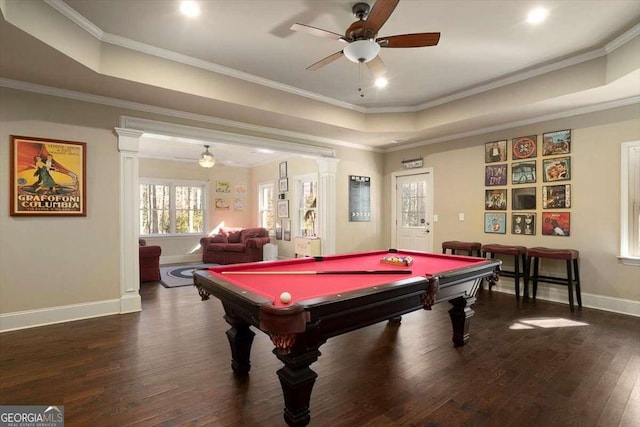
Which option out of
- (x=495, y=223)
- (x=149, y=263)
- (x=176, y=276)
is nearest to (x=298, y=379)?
(x=495, y=223)

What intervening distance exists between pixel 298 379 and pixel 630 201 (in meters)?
4.54

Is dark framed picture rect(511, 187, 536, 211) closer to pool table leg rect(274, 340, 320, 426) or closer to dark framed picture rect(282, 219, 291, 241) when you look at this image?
pool table leg rect(274, 340, 320, 426)

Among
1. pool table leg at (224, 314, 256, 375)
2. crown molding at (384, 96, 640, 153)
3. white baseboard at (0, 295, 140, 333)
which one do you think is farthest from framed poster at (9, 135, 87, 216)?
crown molding at (384, 96, 640, 153)

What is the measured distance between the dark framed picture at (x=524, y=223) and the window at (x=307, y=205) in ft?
12.7

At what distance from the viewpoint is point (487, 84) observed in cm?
430

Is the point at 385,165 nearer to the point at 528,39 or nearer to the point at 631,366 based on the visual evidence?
the point at 528,39

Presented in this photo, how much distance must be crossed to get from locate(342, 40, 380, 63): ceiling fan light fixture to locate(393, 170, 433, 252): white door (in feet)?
12.1

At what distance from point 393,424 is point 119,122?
4171 millimetres

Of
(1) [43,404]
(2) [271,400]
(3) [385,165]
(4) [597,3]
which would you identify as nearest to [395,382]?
(2) [271,400]

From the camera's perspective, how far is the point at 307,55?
352cm

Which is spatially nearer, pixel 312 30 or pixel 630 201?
pixel 312 30

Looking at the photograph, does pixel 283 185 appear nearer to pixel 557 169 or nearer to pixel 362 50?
pixel 557 169

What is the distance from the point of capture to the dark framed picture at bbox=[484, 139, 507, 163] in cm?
491

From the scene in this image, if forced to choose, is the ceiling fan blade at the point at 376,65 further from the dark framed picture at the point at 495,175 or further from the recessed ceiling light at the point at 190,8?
the dark framed picture at the point at 495,175
